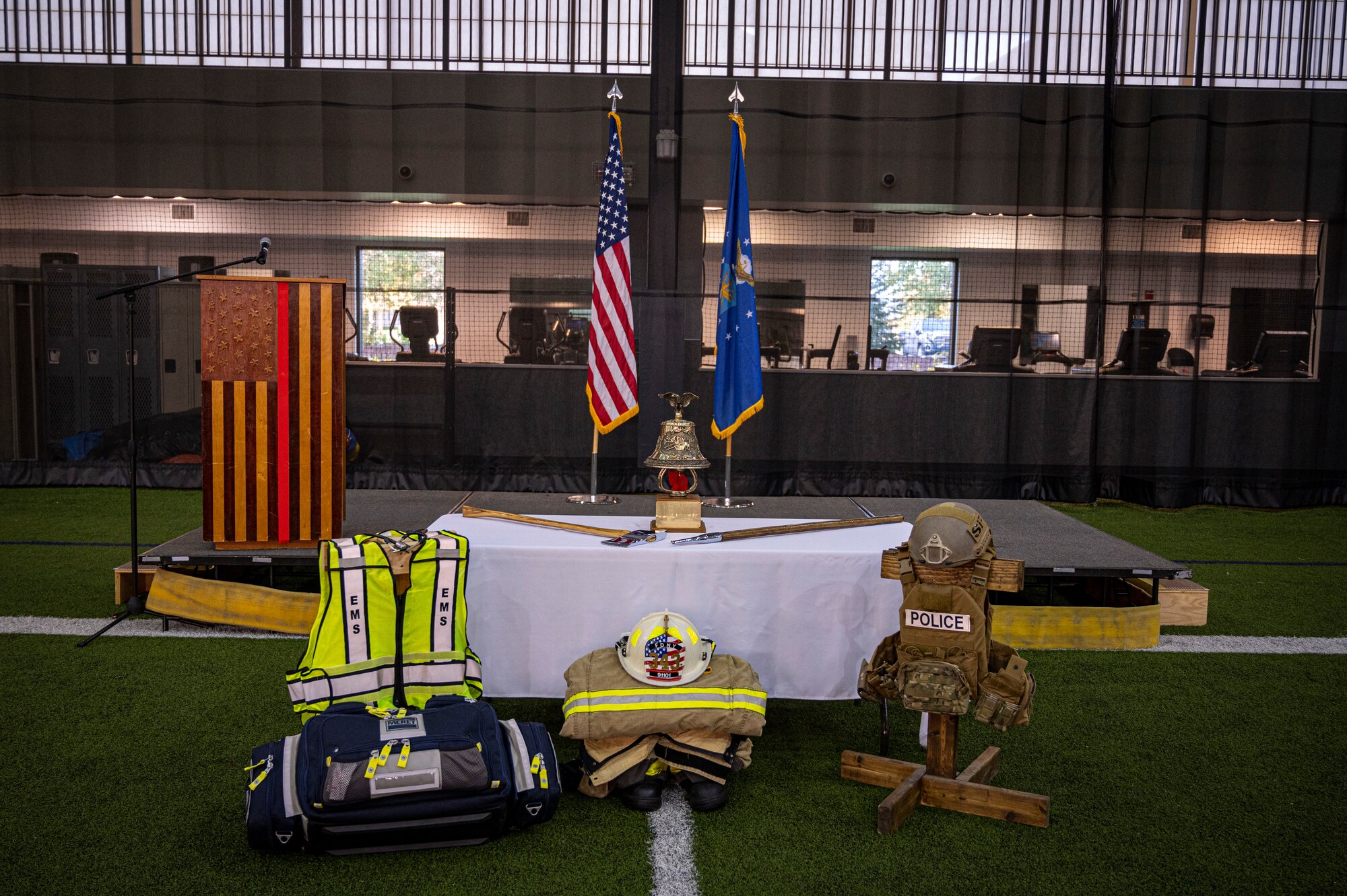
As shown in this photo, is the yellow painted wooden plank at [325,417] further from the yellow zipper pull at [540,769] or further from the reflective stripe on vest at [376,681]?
the yellow zipper pull at [540,769]

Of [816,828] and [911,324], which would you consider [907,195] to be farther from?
[816,828]

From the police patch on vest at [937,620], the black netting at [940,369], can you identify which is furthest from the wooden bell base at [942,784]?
the black netting at [940,369]

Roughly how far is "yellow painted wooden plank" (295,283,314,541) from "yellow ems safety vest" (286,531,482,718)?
4.23ft

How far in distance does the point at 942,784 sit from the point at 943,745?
0.10 meters

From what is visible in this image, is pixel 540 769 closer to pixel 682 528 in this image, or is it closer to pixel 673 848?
pixel 673 848

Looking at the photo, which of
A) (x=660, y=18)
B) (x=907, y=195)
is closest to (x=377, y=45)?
(x=660, y=18)

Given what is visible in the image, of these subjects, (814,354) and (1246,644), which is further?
(814,354)

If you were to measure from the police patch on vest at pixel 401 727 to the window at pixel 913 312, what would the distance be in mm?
7261

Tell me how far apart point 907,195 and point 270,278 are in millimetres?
5271

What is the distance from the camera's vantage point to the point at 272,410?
385 centimetres

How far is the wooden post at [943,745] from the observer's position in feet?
8.39

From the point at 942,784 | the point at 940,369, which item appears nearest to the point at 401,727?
the point at 942,784

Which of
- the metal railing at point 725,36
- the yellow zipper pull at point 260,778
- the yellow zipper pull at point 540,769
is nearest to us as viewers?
the yellow zipper pull at point 260,778

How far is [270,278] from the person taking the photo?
376cm
